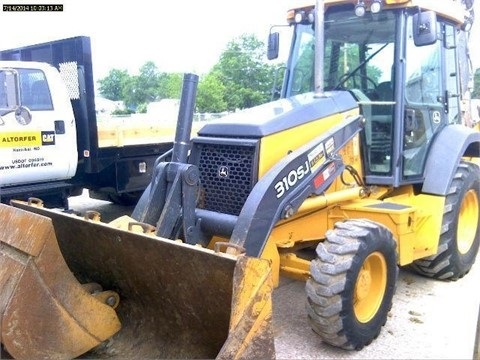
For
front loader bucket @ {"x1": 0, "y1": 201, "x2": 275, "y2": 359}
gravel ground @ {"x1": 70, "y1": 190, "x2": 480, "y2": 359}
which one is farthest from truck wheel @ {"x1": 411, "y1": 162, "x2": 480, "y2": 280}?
front loader bucket @ {"x1": 0, "y1": 201, "x2": 275, "y2": 359}

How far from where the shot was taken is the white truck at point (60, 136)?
6.04 meters

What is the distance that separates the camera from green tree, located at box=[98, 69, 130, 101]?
74.8m

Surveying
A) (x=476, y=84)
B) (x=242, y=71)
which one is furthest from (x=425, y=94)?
(x=242, y=71)

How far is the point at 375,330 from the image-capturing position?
367cm

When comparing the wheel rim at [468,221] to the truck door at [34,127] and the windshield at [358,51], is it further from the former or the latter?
the truck door at [34,127]

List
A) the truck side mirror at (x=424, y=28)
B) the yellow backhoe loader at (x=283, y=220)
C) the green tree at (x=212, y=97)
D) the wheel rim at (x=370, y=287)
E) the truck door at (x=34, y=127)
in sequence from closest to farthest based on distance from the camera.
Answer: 1. the yellow backhoe loader at (x=283, y=220)
2. the wheel rim at (x=370, y=287)
3. the truck side mirror at (x=424, y=28)
4. the truck door at (x=34, y=127)
5. the green tree at (x=212, y=97)

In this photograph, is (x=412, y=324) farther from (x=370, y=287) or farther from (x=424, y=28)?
(x=424, y=28)

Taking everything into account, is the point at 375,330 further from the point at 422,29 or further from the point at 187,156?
the point at 422,29

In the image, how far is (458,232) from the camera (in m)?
5.10

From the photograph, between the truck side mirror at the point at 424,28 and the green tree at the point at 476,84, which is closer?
the truck side mirror at the point at 424,28

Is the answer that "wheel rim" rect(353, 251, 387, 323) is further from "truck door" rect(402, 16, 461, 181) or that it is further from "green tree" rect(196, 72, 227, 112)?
"green tree" rect(196, 72, 227, 112)

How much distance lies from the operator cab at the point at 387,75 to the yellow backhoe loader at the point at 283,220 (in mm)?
16

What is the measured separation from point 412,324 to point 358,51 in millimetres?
2282

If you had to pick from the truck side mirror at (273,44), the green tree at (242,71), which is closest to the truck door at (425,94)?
the truck side mirror at (273,44)
